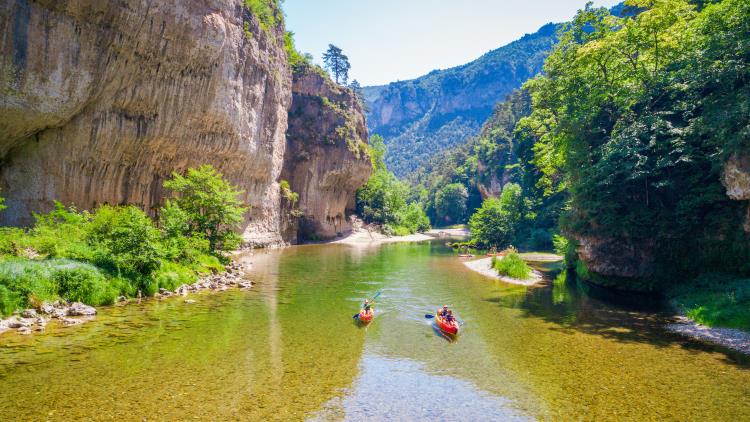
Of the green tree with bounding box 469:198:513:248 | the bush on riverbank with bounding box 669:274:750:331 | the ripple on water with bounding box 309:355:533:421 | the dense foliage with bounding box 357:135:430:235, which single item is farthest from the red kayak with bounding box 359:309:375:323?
the dense foliage with bounding box 357:135:430:235

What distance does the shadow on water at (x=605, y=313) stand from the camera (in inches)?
575

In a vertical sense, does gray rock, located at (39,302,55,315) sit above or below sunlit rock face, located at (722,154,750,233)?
below

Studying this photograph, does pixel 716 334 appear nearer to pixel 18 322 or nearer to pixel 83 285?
pixel 18 322

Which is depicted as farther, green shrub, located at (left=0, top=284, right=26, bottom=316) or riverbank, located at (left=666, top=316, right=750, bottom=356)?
green shrub, located at (left=0, top=284, right=26, bottom=316)

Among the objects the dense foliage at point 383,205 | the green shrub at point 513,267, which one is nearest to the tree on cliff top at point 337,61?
the dense foliage at point 383,205

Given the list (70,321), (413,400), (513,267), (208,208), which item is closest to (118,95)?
(208,208)

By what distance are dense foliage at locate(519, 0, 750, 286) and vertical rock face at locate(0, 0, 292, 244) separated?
88.0 ft

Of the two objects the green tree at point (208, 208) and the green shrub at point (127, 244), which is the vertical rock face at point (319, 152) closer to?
the green tree at point (208, 208)

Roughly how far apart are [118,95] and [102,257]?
15.0m

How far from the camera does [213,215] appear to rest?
27344 mm

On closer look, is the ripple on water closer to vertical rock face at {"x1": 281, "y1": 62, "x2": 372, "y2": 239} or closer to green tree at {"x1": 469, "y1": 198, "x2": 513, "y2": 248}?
green tree at {"x1": 469, "y1": 198, "x2": 513, "y2": 248}

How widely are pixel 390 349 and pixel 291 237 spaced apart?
1754 inches

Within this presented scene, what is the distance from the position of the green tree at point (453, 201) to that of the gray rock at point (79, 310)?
9516cm

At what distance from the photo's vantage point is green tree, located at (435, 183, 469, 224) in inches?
4166
